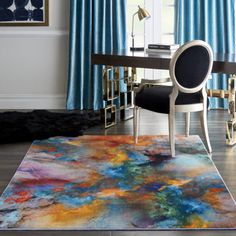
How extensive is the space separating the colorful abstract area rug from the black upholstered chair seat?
358mm

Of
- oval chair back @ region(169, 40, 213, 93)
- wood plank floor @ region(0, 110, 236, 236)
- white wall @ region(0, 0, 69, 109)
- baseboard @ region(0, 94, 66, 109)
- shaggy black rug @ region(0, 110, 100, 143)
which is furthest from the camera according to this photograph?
baseboard @ region(0, 94, 66, 109)

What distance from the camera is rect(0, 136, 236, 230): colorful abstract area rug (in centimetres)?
292

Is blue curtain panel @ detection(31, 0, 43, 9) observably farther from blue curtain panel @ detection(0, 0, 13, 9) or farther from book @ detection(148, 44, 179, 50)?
book @ detection(148, 44, 179, 50)

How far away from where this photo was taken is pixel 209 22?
5.99 m

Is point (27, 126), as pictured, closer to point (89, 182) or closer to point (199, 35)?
point (89, 182)

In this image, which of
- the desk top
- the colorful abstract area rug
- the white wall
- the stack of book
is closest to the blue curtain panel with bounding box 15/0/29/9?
the white wall

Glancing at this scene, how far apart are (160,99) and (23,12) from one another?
2.51 m

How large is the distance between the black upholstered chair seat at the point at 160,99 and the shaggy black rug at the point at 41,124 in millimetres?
815

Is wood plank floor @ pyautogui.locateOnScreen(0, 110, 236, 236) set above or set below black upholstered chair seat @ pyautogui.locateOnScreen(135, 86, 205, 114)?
below

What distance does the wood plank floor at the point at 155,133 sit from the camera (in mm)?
2781

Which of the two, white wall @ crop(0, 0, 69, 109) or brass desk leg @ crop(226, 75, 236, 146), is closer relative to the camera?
brass desk leg @ crop(226, 75, 236, 146)

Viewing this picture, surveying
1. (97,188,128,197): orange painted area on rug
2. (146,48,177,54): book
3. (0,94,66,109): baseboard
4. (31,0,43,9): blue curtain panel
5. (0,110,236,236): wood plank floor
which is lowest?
(97,188,128,197): orange painted area on rug

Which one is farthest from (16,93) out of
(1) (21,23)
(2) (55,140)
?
(2) (55,140)

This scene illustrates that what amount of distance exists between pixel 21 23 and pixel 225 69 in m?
2.77
